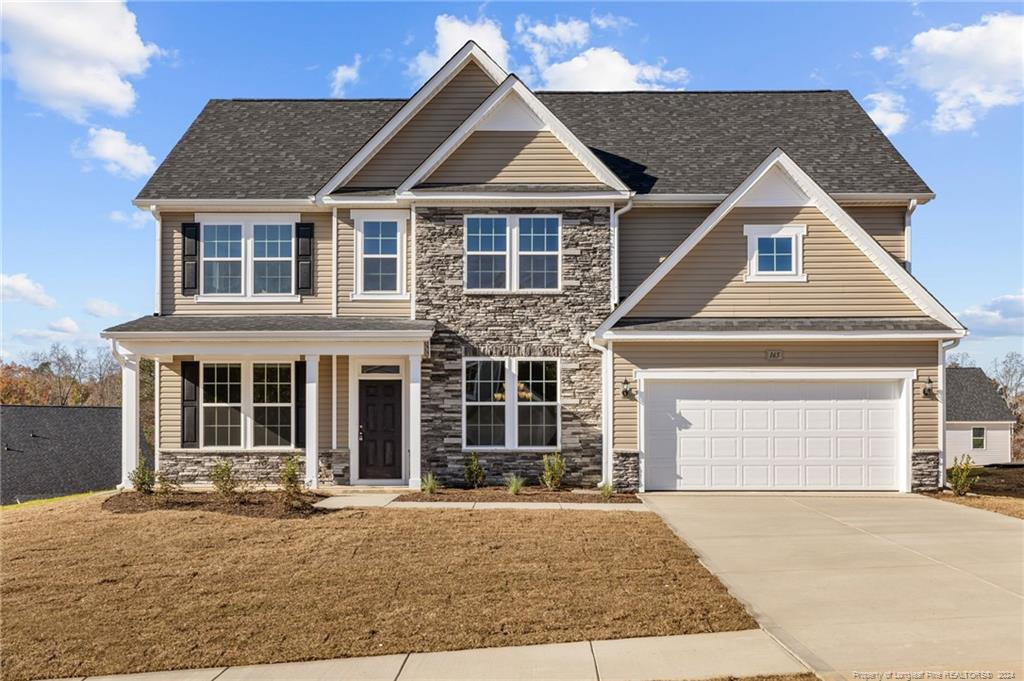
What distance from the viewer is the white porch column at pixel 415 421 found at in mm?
15070

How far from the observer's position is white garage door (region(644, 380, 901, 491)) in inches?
597

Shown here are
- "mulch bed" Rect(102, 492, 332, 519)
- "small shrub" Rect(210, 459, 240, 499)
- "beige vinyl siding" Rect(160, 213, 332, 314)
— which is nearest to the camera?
"mulch bed" Rect(102, 492, 332, 519)

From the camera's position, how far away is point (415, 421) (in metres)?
15.1

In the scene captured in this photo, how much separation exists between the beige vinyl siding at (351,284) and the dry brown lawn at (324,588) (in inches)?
232

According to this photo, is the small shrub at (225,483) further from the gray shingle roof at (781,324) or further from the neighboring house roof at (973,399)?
the neighboring house roof at (973,399)

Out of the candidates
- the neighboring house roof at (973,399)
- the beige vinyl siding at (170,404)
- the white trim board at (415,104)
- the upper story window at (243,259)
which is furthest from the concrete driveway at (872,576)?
the neighboring house roof at (973,399)

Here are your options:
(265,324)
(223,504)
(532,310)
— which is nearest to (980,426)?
(532,310)

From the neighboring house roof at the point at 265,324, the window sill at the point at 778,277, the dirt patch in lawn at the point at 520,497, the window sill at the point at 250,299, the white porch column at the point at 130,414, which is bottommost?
the dirt patch in lawn at the point at 520,497

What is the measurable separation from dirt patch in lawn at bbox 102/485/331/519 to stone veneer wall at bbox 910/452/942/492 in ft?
36.3

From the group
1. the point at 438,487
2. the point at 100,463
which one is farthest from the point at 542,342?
the point at 100,463

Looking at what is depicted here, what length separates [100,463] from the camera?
32219 mm

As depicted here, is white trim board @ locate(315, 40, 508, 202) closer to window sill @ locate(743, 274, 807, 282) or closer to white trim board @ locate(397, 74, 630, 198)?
white trim board @ locate(397, 74, 630, 198)

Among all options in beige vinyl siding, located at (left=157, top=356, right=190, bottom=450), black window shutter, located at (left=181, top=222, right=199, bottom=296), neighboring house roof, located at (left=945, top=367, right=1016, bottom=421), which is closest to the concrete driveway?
beige vinyl siding, located at (left=157, top=356, right=190, bottom=450)

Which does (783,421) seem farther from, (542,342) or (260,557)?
(260,557)
